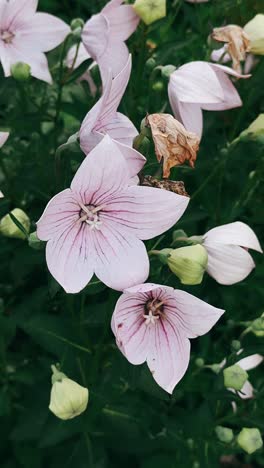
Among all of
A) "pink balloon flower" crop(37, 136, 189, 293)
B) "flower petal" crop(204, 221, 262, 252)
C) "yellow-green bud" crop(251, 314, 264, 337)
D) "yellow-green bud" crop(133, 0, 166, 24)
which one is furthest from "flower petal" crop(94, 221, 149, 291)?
"yellow-green bud" crop(133, 0, 166, 24)

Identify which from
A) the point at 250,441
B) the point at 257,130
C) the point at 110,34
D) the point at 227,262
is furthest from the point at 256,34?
the point at 250,441

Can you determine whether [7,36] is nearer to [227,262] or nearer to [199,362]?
[227,262]

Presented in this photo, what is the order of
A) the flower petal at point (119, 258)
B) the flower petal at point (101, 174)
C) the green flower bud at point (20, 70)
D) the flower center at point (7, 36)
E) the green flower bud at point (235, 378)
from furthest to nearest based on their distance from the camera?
the flower center at point (7, 36) < the green flower bud at point (20, 70) < the green flower bud at point (235, 378) < the flower petal at point (119, 258) < the flower petal at point (101, 174)

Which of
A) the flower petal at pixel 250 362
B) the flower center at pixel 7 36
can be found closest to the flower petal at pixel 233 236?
the flower petal at pixel 250 362

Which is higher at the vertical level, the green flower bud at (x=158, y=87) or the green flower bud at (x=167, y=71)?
the green flower bud at (x=167, y=71)

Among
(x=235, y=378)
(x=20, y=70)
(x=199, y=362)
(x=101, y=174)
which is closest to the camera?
(x=101, y=174)

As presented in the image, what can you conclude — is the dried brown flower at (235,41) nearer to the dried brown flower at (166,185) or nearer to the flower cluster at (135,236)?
the flower cluster at (135,236)

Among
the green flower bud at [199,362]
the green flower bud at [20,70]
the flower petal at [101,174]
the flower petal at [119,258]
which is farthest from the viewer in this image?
the green flower bud at [199,362]

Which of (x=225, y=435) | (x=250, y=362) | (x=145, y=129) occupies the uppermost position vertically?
(x=145, y=129)
